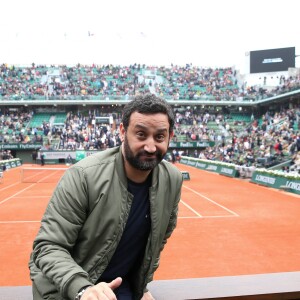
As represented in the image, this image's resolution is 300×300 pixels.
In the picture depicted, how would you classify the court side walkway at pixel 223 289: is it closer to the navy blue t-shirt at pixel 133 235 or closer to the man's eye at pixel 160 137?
the navy blue t-shirt at pixel 133 235

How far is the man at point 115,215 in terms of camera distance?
178 centimetres

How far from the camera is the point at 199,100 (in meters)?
45.0

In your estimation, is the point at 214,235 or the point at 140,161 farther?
the point at 214,235

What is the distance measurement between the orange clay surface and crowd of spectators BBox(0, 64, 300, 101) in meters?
30.3

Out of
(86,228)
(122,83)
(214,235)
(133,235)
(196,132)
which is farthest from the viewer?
(122,83)

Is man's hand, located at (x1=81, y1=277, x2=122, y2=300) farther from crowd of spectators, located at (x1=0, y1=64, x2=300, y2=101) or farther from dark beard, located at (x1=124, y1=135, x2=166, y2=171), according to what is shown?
crowd of spectators, located at (x1=0, y1=64, x2=300, y2=101)

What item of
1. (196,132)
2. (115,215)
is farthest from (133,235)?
(196,132)

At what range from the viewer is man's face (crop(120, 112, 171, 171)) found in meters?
2.01

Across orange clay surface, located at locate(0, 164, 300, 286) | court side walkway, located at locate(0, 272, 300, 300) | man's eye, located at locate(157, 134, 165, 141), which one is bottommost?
orange clay surface, located at locate(0, 164, 300, 286)

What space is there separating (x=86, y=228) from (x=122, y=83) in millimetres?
50676

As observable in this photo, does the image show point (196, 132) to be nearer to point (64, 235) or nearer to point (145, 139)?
point (145, 139)

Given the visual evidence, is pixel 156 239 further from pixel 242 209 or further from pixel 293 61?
pixel 293 61

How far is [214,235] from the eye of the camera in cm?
941

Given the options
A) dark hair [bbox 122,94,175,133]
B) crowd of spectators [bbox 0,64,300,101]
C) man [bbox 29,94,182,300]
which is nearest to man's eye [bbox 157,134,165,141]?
man [bbox 29,94,182,300]
